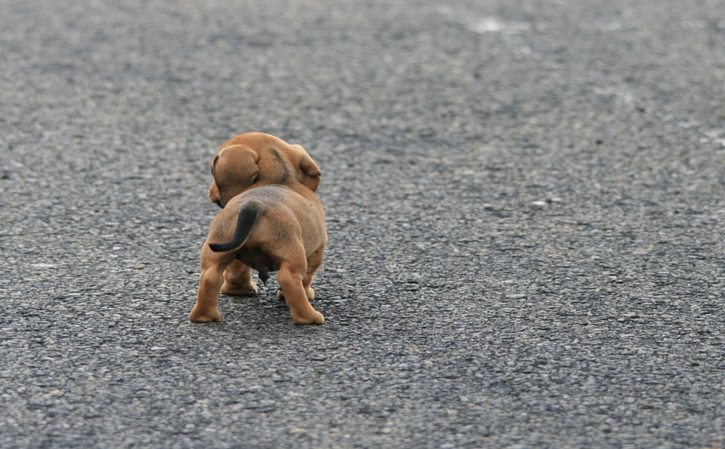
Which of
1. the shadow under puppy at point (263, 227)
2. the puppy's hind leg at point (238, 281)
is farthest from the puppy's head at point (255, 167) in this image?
the puppy's hind leg at point (238, 281)

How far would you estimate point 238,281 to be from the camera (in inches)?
188

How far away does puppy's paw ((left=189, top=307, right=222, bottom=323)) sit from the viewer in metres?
4.48

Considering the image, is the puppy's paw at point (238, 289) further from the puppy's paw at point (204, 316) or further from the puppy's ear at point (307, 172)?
the puppy's ear at point (307, 172)

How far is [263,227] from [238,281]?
0.53 m

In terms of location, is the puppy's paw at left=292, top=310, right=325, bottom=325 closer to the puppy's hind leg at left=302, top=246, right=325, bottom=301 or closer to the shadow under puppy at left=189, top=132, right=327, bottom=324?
the shadow under puppy at left=189, top=132, right=327, bottom=324

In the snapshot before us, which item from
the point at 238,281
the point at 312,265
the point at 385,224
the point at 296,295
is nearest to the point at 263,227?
the point at 296,295

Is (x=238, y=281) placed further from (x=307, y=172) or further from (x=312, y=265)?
(x=307, y=172)

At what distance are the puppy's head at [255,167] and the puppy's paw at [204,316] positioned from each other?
1.37ft

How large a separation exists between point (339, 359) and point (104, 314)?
96 cm

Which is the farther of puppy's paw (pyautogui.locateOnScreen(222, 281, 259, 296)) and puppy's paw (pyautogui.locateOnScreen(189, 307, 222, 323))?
puppy's paw (pyautogui.locateOnScreen(222, 281, 259, 296))

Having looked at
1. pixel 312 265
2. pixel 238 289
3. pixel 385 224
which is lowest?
pixel 385 224

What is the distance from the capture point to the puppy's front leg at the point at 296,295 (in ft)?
14.2

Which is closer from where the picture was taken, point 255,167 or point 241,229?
point 241,229

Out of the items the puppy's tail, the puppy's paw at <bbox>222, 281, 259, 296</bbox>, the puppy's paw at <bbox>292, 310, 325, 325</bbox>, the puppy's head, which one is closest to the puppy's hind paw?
the puppy's paw at <bbox>222, 281, 259, 296</bbox>
